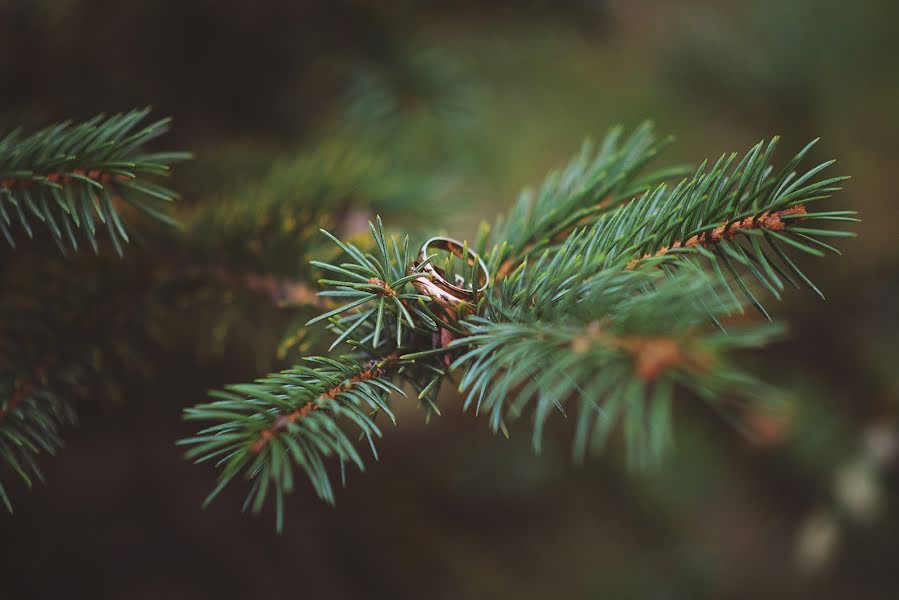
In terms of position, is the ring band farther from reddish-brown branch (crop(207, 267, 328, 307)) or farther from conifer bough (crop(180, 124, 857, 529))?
reddish-brown branch (crop(207, 267, 328, 307))

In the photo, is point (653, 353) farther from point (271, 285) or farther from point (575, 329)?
point (271, 285)

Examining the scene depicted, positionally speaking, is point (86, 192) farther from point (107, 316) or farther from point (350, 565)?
point (350, 565)

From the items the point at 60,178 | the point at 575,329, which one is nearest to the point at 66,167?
the point at 60,178

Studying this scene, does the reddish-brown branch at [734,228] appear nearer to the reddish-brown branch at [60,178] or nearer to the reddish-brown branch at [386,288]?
the reddish-brown branch at [386,288]

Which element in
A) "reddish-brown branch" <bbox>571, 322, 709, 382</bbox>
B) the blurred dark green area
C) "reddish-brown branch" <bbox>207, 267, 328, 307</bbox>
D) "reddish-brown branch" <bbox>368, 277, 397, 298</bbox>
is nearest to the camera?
"reddish-brown branch" <bbox>571, 322, 709, 382</bbox>

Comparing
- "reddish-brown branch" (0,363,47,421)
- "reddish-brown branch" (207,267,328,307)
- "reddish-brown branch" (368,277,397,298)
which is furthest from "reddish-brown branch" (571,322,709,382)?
"reddish-brown branch" (0,363,47,421)

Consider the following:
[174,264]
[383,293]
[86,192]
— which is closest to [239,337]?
[174,264]

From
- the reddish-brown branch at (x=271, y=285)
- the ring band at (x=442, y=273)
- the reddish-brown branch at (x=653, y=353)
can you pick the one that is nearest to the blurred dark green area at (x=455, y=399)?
the reddish-brown branch at (x=271, y=285)

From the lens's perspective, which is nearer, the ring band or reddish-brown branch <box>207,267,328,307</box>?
the ring band

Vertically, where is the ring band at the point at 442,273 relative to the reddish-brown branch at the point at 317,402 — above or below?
above

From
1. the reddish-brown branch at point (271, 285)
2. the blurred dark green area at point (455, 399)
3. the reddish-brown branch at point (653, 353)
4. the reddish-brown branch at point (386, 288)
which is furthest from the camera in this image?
the blurred dark green area at point (455, 399)
